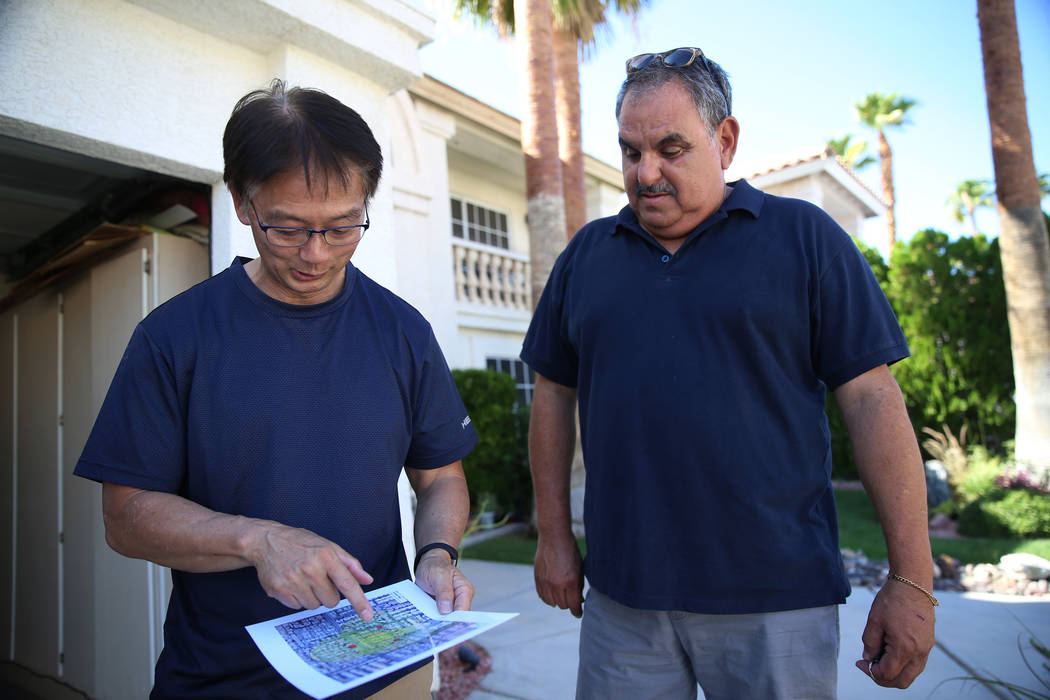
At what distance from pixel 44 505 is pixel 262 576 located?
3.98m

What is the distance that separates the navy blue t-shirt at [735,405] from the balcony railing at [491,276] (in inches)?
368

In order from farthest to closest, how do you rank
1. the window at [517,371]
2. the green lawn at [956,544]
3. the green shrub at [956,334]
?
the window at [517,371], the green shrub at [956,334], the green lawn at [956,544]

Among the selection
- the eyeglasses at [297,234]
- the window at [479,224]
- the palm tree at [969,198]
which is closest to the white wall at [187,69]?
the eyeglasses at [297,234]

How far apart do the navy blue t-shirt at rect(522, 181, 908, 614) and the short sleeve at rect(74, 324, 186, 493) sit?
1101 millimetres

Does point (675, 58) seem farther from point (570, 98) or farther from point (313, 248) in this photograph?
point (570, 98)

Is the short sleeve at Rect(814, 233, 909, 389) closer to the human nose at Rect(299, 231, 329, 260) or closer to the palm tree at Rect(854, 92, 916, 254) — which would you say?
the human nose at Rect(299, 231, 329, 260)

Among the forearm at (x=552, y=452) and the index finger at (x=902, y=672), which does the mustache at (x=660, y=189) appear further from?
the index finger at (x=902, y=672)

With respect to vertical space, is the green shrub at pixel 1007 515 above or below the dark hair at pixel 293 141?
below

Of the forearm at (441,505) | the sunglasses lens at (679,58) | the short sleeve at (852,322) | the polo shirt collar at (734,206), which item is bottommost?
the forearm at (441,505)

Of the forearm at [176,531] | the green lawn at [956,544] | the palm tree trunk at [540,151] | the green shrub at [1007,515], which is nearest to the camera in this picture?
the forearm at [176,531]

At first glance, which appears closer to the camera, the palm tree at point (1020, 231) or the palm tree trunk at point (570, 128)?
the palm tree at point (1020, 231)

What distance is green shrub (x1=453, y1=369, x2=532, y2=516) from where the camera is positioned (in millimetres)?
9156


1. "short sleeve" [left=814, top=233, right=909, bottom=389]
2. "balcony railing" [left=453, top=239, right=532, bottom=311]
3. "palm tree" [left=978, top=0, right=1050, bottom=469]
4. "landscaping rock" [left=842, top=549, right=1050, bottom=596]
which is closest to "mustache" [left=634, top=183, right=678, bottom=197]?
"short sleeve" [left=814, top=233, right=909, bottom=389]

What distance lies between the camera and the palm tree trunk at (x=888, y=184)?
24328 millimetres
